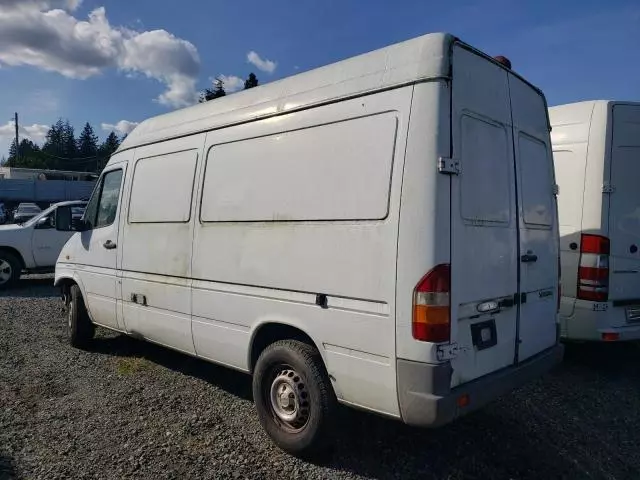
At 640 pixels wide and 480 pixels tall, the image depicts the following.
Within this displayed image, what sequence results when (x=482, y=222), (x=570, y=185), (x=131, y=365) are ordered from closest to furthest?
(x=482, y=222) < (x=570, y=185) < (x=131, y=365)

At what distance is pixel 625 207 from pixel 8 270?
11.4 metres

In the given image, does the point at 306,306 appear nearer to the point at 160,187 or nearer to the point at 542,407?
the point at 160,187

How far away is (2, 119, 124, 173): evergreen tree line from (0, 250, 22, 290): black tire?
8561cm

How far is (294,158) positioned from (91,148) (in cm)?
11538

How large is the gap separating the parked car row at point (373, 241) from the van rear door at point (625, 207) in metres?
0.02

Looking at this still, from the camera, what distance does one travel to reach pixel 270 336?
398 centimetres

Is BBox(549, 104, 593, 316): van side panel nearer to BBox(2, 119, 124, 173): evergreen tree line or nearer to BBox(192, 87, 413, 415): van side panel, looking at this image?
BBox(192, 87, 413, 415): van side panel

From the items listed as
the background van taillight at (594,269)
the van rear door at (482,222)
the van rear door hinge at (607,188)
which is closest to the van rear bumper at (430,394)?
the van rear door at (482,222)

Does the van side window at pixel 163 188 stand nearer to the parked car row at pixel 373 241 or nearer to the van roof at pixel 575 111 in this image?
the parked car row at pixel 373 241

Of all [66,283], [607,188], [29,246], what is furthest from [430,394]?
[29,246]

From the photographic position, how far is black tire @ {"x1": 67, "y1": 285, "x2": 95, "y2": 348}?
623 centimetres

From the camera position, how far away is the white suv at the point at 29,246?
1108 centimetres

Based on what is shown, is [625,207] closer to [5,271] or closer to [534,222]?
[534,222]

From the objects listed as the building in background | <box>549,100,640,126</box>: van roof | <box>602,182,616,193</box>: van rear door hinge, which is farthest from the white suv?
the building in background
